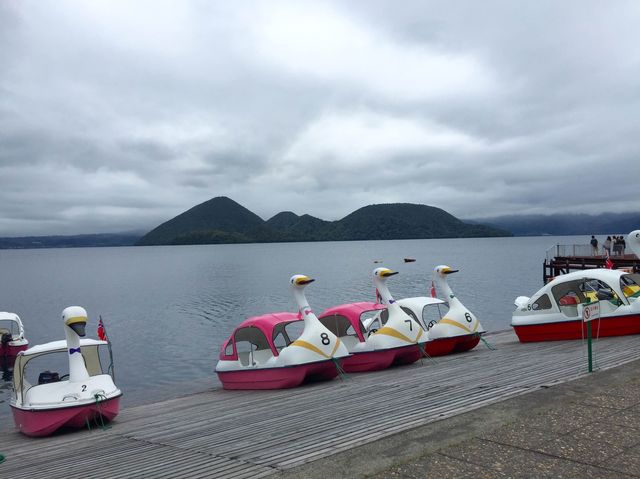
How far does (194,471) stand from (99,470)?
1890 millimetres

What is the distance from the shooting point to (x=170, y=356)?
32.3m

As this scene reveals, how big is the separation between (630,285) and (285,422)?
13920mm

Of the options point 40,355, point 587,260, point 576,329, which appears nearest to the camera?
point 40,355

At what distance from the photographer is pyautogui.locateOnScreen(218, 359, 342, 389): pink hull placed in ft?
50.4

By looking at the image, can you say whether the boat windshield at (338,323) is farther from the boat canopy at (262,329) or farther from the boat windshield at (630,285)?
the boat windshield at (630,285)

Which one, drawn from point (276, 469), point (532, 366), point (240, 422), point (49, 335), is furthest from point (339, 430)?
point (49, 335)

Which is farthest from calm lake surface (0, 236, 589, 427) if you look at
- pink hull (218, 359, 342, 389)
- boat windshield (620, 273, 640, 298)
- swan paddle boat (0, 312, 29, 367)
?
boat windshield (620, 273, 640, 298)

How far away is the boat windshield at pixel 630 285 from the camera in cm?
1786

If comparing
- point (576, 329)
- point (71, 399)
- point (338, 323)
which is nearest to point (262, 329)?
point (338, 323)

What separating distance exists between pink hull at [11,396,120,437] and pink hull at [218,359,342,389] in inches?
174

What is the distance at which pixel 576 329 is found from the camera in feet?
60.2

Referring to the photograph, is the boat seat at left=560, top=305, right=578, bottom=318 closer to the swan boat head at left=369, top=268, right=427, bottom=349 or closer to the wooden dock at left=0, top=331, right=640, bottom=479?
the wooden dock at left=0, top=331, right=640, bottom=479

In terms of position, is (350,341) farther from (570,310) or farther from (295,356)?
(570,310)

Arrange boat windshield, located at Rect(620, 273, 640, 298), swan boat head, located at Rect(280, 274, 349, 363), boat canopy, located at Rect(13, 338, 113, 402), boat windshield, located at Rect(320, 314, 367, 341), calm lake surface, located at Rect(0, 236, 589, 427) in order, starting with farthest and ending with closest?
calm lake surface, located at Rect(0, 236, 589, 427) → boat windshield, located at Rect(320, 314, 367, 341) → boat windshield, located at Rect(620, 273, 640, 298) → swan boat head, located at Rect(280, 274, 349, 363) → boat canopy, located at Rect(13, 338, 113, 402)
